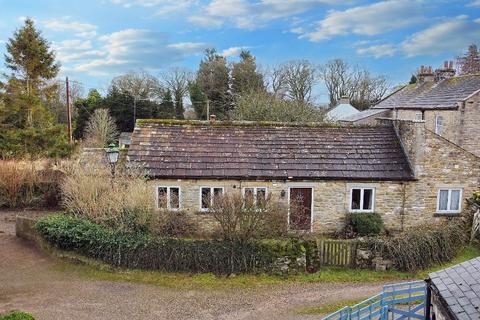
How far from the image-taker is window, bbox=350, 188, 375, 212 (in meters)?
18.6

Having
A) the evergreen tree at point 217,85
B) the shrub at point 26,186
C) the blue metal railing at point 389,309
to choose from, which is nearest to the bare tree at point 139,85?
the evergreen tree at point 217,85

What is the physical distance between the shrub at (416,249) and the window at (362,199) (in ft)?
9.33

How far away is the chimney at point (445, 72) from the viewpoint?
115ft

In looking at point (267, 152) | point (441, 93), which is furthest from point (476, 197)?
point (441, 93)

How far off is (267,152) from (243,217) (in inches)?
210

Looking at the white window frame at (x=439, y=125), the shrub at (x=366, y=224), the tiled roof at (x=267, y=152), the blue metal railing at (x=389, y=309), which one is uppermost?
the white window frame at (x=439, y=125)

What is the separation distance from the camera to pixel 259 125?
71.1 ft

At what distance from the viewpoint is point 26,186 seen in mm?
24406

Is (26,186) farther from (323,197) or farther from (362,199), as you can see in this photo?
(362,199)

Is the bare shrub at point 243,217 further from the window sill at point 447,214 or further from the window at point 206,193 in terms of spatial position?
the window sill at point 447,214

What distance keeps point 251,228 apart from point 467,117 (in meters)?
19.7

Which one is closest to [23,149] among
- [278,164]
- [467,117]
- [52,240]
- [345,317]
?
[52,240]

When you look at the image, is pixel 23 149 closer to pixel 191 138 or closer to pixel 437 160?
pixel 191 138

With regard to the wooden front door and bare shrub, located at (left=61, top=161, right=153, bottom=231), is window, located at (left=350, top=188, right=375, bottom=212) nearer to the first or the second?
the wooden front door
